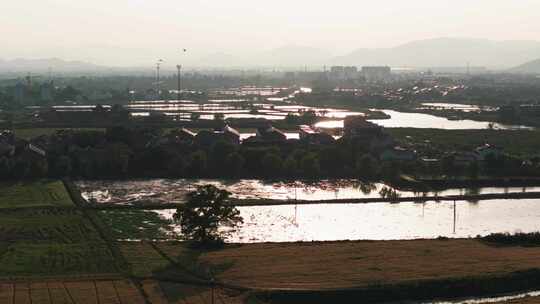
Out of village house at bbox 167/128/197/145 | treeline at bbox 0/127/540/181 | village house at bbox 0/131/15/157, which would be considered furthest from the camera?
village house at bbox 167/128/197/145

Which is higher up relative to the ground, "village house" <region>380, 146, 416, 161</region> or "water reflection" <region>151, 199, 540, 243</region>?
"village house" <region>380, 146, 416, 161</region>

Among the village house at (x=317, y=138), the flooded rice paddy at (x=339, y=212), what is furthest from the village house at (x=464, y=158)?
the village house at (x=317, y=138)

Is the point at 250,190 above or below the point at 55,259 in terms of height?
below

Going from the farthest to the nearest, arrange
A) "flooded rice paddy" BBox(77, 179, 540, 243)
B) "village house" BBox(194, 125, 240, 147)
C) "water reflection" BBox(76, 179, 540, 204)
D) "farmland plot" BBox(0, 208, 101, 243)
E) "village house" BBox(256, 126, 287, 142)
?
"village house" BBox(256, 126, 287, 142) → "village house" BBox(194, 125, 240, 147) → "water reflection" BBox(76, 179, 540, 204) → "flooded rice paddy" BBox(77, 179, 540, 243) → "farmland plot" BBox(0, 208, 101, 243)

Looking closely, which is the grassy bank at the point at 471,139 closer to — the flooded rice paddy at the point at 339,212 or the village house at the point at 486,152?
the village house at the point at 486,152

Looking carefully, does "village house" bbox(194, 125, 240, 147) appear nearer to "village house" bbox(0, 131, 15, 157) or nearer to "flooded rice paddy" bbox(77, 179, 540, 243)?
"flooded rice paddy" bbox(77, 179, 540, 243)

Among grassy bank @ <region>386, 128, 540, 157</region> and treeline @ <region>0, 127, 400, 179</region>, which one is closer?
treeline @ <region>0, 127, 400, 179</region>

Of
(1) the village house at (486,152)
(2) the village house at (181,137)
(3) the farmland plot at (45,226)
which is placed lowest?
(3) the farmland plot at (45,226)

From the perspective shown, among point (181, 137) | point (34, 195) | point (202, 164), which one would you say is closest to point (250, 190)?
point (202, 164)

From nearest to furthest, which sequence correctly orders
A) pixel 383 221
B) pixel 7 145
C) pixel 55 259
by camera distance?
pixel 55 259
pixel 383 221
pixel 7 145

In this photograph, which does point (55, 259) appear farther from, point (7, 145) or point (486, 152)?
point (486, 152)

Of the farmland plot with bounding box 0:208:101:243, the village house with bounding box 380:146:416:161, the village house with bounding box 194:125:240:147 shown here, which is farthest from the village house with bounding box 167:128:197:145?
the farmland plot with bounding box 0:208:101:243
